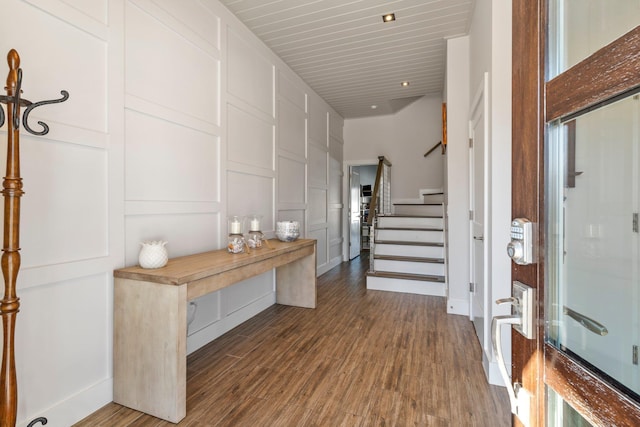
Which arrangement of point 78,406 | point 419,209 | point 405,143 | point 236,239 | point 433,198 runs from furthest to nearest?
point 405,143 < point 433,198 < point 419,209 < point 236,239 < point 78,406

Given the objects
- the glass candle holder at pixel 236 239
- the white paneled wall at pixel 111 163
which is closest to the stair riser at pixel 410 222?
the white paneled wall at pixel 111 163

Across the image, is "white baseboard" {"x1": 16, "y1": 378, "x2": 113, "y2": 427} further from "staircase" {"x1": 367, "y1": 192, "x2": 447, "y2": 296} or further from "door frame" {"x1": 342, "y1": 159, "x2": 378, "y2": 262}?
Answer: "door frame" {"x1": 342, "y1": 159, "x2": 378, "y2": 262}

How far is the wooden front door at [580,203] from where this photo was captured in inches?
18.6

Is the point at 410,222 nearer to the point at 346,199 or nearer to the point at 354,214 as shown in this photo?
the point at 346,199

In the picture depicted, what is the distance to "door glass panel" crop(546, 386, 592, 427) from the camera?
559 millimetres

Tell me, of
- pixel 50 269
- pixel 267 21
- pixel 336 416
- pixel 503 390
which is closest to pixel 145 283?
pixel 50 269

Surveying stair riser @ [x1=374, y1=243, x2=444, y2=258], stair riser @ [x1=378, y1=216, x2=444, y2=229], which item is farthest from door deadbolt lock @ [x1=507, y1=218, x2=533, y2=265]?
stair riser @ [x1=378, y1=216, x2=444, y2=229]

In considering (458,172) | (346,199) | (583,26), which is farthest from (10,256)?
(346,199)

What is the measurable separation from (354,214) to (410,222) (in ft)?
6.81

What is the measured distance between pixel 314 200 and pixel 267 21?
2.49m

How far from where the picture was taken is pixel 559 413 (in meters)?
0.60

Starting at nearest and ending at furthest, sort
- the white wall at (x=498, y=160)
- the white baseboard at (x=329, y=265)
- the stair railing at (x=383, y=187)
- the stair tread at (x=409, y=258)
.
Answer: the white wall at (x=498, y=160), the stair tread at (x=409, y=258), the white baseboard at (x=329, y=265), the stair railing at (x=383, y=187)

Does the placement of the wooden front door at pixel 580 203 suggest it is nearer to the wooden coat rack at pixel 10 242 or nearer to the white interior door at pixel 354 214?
the wooden coat rack at pixel 10 242

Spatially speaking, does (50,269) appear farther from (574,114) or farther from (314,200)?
(314,200)
